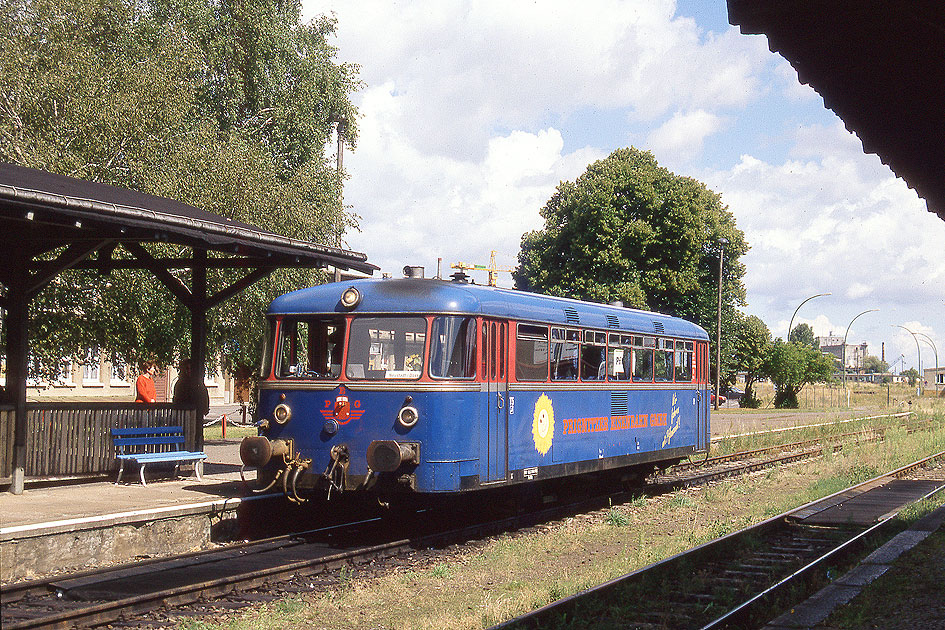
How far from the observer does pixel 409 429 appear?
11297mm

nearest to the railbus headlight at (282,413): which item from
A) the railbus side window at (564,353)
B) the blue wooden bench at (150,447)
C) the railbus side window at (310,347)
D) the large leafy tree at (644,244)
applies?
the railbus side window at (310,347)

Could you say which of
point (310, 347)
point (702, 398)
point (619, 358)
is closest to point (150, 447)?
point (310, 347)

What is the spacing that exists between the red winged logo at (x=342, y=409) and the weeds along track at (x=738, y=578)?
3.72 m

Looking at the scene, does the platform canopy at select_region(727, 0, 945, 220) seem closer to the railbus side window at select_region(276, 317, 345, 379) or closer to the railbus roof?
the railbus roof

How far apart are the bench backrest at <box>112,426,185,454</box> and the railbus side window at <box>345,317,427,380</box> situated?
3.85 meters

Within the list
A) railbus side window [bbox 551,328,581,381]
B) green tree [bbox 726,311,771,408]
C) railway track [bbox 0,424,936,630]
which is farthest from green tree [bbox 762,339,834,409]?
railbus side window [bbox 551,328,581,381]

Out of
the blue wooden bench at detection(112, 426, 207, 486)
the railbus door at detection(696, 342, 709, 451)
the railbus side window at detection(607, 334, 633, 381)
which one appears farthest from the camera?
the railbus door at detection(696, 342, 709, 451)

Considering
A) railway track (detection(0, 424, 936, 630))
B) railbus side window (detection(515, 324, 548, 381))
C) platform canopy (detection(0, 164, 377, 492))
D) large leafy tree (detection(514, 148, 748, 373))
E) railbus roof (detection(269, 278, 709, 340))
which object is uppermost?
large leafy tree (detection(514, 148, 748, 373))

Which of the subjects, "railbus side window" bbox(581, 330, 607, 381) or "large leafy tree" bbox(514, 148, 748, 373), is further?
"large leafy tree" bbox(514, 148, 748, 373)

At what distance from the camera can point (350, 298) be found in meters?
12.0

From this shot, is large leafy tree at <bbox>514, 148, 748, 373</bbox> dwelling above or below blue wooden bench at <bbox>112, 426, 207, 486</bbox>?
above

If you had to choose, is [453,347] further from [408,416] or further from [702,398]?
[702,398]

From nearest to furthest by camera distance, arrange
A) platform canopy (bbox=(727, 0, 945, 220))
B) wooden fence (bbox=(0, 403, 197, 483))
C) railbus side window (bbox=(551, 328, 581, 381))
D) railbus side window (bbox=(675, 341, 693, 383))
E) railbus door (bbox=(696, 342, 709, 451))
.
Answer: platform canopy (bbox=(727, 0, 945, 220)), wooden fence (bbox=(0, 403, 197, 483)), railbus side window (bbox=(551, 328, 581, 381)), railbus side window (bbox=(675, 341, 693, 383)), railbus door (bbox=(696, 342, 709, 451))

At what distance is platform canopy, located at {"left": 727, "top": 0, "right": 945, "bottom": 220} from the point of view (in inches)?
188
